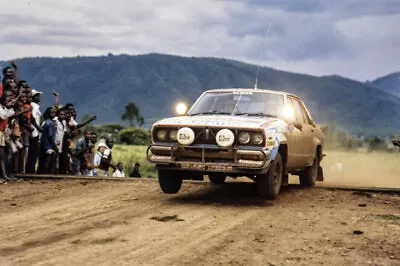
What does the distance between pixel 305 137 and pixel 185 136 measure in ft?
10.5

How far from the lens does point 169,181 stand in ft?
33.6

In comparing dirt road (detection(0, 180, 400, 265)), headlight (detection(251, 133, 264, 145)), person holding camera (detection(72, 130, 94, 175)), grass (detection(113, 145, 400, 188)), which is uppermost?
headlight (detection(251, 133, 264, 145))

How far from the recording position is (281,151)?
10320 mm

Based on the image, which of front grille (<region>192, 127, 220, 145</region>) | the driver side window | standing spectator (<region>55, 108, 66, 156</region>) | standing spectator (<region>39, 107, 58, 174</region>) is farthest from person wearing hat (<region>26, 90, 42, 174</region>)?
the driver side window

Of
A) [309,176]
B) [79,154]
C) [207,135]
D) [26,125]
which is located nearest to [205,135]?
[207,135]

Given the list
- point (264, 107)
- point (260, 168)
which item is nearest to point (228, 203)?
point (260, 168)

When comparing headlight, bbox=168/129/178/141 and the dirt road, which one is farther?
headlight, bbox=168/129/178/141

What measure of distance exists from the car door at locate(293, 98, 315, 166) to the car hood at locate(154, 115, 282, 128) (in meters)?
1.59

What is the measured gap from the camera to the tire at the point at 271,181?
31.4 ft

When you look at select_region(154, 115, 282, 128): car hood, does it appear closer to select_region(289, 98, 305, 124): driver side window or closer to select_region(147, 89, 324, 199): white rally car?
select_region(147, 89, 324, 199): white rally car

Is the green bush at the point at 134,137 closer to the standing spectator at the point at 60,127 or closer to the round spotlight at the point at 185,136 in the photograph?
the standing spectator at the point at 60,127

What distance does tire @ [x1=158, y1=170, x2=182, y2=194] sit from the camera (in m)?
10.1

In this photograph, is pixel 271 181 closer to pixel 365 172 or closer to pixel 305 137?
pixel 305 137

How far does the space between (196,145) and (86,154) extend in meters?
6.87
